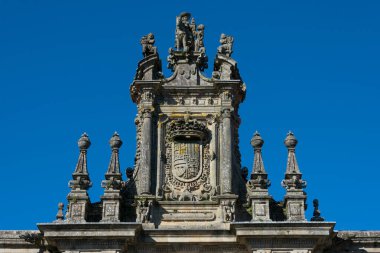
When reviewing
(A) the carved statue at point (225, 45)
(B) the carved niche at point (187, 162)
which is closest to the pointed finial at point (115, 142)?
(B) the carved niche at point (187, 162)

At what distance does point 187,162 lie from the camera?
83.6ft

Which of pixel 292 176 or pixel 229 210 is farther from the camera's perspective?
pixel 292 176

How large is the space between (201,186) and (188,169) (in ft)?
2.15

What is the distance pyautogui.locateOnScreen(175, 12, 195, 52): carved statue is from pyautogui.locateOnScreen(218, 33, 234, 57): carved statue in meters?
0.97

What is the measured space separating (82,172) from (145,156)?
1.98m

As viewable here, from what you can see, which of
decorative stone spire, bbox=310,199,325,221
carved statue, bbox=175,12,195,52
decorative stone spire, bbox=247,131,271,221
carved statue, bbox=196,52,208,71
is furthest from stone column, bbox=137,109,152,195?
decorative stone spire, bbox=310,199,325,221

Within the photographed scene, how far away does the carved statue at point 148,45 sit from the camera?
89.2 feet

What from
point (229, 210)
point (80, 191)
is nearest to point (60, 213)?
point (80, 191)

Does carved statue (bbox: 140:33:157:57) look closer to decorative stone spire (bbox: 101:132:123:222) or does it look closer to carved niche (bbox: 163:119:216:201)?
carved niche (bbox: 163:119:216:201)

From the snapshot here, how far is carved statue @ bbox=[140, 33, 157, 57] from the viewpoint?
27203 mm

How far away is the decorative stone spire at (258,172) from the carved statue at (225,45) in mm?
3411

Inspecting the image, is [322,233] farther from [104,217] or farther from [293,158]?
[104,217]

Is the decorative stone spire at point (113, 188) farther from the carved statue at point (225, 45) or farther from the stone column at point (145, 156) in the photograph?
the carved statue at point (225, 45)

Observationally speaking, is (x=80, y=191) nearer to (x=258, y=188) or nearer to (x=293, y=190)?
(x=258, y=188)
